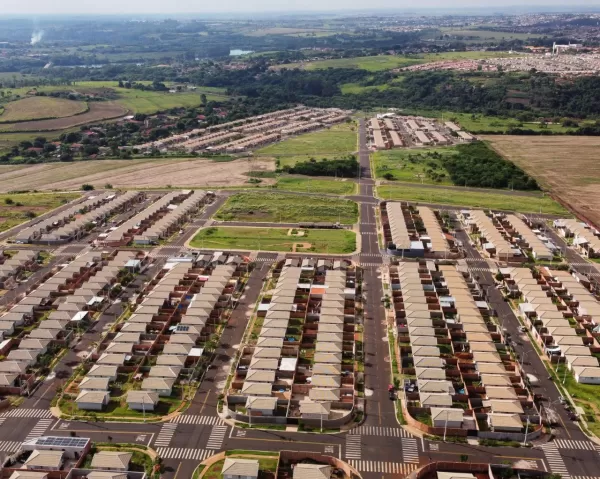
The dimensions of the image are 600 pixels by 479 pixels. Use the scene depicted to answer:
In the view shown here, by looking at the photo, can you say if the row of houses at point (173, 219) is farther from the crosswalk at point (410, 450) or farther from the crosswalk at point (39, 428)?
the crosswalk at point (410, 450)

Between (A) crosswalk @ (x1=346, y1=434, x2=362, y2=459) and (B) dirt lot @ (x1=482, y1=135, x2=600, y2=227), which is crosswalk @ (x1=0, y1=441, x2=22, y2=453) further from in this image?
(B) dirt lot @ (x1=482, y1=135, x2=600, y2=227)

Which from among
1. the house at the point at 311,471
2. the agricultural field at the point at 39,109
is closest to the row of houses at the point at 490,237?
the house at the point at 311,471

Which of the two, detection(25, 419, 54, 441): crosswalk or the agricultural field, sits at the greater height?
the agricultural field

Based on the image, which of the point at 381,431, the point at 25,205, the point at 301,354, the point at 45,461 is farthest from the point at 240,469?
the point at 25,205

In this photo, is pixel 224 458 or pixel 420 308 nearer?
pixel 224 458

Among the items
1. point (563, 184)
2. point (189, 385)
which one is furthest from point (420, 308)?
point (563, 184)

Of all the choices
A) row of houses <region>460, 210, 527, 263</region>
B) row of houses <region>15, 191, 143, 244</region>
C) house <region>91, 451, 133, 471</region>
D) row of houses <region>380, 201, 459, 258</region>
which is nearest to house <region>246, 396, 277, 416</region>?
house <region>91, 451, 133, 471</region>

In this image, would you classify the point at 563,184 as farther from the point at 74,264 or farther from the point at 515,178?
the point at 74,264
